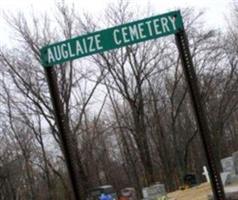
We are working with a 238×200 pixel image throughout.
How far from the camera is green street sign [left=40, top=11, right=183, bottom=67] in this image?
6.04m

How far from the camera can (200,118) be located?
6.28 metres

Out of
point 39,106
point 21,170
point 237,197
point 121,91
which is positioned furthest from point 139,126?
point 237,197

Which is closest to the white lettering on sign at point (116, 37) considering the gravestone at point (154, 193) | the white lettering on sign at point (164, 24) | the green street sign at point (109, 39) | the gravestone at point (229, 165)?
the green street sign at point (109, 39)

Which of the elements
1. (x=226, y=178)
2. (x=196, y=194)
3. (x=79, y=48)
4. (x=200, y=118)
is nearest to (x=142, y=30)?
(x=79, y=48)

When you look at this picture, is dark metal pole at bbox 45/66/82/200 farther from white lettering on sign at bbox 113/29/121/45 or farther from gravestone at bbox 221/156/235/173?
gravestone at bbox 221/156/235/173

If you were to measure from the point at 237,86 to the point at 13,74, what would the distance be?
2119 cm

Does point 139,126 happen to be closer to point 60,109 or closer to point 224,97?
point 224,97

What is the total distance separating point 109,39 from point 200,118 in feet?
4.14

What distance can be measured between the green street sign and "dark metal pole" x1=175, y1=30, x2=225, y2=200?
9.3 inches

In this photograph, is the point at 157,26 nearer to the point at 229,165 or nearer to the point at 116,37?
the point at 116,37

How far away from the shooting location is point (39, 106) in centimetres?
4225

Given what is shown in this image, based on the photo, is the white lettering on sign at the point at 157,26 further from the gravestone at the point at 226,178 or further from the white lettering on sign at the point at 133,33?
the gravestone at the point at 226,178

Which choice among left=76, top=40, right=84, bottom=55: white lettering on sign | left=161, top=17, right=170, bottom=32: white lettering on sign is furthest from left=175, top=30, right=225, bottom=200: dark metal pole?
left=76, top=40, right=84, bottom=55: white lettering on sign

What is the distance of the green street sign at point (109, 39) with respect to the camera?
19.8 ft
